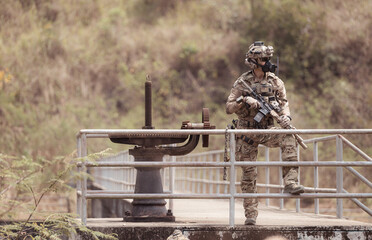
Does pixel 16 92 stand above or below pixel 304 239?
above

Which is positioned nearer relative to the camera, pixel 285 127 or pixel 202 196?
pixel 202 196

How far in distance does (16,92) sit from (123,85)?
587cm

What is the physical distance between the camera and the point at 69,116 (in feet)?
115

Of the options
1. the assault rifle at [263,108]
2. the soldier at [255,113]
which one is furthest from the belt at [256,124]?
the assault rifle at [263,108]

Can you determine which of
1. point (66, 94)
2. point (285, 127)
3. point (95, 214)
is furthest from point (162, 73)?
point (285, 127)

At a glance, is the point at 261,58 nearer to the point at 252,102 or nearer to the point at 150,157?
the point at 252,102

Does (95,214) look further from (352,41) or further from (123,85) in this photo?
(352,41)

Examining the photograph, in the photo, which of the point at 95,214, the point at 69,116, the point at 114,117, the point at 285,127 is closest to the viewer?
the point at 285,127

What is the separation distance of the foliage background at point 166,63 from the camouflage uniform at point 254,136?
23.4 m

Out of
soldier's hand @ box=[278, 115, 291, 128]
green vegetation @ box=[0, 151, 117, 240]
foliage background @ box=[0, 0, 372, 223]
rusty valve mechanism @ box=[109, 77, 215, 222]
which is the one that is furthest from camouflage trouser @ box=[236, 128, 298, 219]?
foliage background @ box=[0, 0, 372, 223]

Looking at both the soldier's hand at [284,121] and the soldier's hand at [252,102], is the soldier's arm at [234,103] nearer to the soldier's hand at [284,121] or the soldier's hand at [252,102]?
the soldier's hand at [252,102]

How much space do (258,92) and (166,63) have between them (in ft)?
100

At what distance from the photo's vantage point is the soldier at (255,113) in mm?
9055

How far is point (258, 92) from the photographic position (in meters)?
9.30
